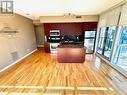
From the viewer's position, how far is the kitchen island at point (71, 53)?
4.39 meters

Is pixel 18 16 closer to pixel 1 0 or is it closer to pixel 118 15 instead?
pixel 1 0

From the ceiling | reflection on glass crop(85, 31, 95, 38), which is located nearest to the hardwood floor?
the ceiling

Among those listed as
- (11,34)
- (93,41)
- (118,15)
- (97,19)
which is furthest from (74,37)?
(11,34)

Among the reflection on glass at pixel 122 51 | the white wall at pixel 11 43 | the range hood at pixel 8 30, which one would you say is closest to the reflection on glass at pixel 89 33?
the reflection on glass at pixel 122 51

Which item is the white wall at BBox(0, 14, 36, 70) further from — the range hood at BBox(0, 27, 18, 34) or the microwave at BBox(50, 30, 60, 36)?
the microwave at BBox(50, 30, 60, 36)

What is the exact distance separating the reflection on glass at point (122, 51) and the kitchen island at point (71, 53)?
1416 mm

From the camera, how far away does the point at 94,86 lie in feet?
8.86

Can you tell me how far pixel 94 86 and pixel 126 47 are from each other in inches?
82.6

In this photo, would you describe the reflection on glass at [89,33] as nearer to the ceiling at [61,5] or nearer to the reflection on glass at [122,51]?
the ceiling at [61,5]

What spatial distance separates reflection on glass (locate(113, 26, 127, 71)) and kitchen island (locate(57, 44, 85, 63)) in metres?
1.42

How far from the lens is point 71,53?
14.6 ft

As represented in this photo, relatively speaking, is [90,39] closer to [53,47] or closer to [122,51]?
[53,47]

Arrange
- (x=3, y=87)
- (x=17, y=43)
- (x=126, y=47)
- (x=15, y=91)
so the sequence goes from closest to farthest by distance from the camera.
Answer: (x=15, y=91) → (x=3, y=87) → (x=126, y=47) → (x=17, y=43)

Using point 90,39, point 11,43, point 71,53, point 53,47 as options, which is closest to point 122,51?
point 71,53
